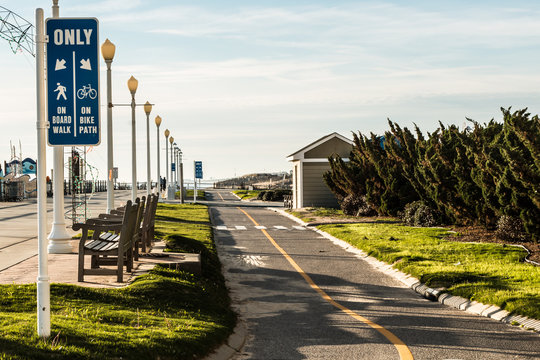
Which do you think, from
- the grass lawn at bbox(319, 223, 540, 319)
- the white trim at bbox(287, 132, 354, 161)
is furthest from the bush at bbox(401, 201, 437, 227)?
the white trim at bbox(287, 132, 354, 161)

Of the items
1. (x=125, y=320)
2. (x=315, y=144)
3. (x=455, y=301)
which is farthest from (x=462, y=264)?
(x=315, y=144)

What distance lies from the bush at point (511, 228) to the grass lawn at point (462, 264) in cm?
98

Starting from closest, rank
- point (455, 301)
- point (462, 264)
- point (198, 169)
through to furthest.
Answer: point (455, 301) < point (462, 264) < point (198, 169)

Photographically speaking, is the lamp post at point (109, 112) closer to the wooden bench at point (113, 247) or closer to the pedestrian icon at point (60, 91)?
the wooden bench at point (113, 247)

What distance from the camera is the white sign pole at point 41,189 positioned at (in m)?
6.64

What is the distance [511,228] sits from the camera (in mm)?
18969

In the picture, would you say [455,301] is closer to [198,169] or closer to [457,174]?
[457,174]

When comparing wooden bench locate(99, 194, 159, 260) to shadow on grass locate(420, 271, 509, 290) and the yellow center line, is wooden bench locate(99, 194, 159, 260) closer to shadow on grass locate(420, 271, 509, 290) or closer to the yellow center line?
the yellow center line

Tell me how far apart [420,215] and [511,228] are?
22.9ft

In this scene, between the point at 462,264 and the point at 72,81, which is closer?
the point at 72,81

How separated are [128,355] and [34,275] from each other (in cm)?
523

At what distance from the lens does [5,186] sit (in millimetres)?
48625

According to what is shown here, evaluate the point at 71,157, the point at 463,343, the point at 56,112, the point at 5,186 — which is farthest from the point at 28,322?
the point at 5,186

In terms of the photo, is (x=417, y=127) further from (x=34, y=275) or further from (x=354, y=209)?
(x=34, y=275)
